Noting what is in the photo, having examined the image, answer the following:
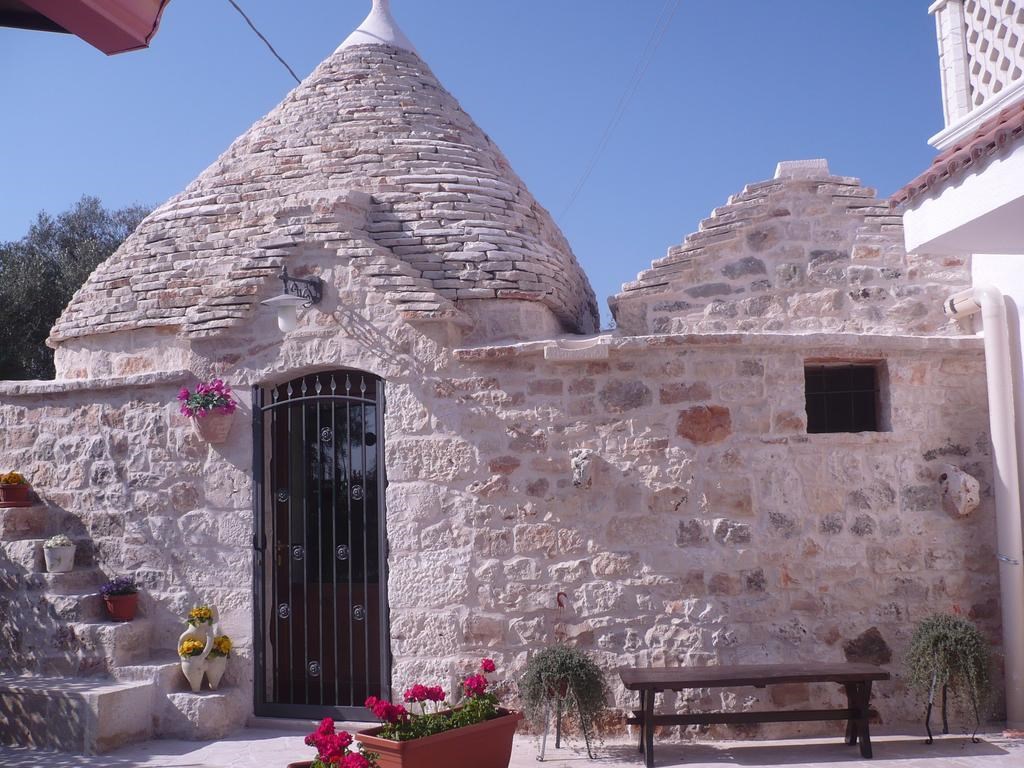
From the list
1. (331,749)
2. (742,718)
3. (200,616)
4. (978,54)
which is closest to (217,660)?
(200,616)

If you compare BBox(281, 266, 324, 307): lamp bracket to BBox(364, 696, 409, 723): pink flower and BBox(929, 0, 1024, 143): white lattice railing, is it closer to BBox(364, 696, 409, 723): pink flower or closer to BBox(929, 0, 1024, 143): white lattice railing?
BBox(364, 696, 409, 723): pink flower

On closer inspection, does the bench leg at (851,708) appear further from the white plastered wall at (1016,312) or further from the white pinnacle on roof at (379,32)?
the white pinnacle on roof at (379,32)

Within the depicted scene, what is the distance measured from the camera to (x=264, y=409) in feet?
23.1

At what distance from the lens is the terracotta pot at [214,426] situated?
694 centimetres

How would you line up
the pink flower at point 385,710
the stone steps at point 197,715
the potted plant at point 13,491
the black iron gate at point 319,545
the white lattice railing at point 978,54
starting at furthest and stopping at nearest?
the potted plant at point 13,491
the black iron gate at point 319,545
the stone steps at point 197,715
the white lattice railing at point 978,54
the pink flower at point 385,710

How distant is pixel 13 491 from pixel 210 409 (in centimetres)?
200

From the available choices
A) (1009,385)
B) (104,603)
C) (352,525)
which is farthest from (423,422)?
(1009,385)

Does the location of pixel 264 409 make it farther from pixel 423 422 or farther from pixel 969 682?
pixel 969 682

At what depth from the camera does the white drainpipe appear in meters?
6.31

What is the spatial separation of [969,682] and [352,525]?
429cm

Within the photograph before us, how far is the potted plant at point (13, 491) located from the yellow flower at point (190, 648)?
6.59 feet

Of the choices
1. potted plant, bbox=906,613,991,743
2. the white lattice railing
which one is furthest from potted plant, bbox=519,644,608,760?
the white lattice railing

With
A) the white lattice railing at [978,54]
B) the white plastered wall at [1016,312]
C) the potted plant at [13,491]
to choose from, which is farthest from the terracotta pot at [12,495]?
the white plastered wall at [1016,312]

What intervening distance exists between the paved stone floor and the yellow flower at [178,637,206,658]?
60 centimetres
